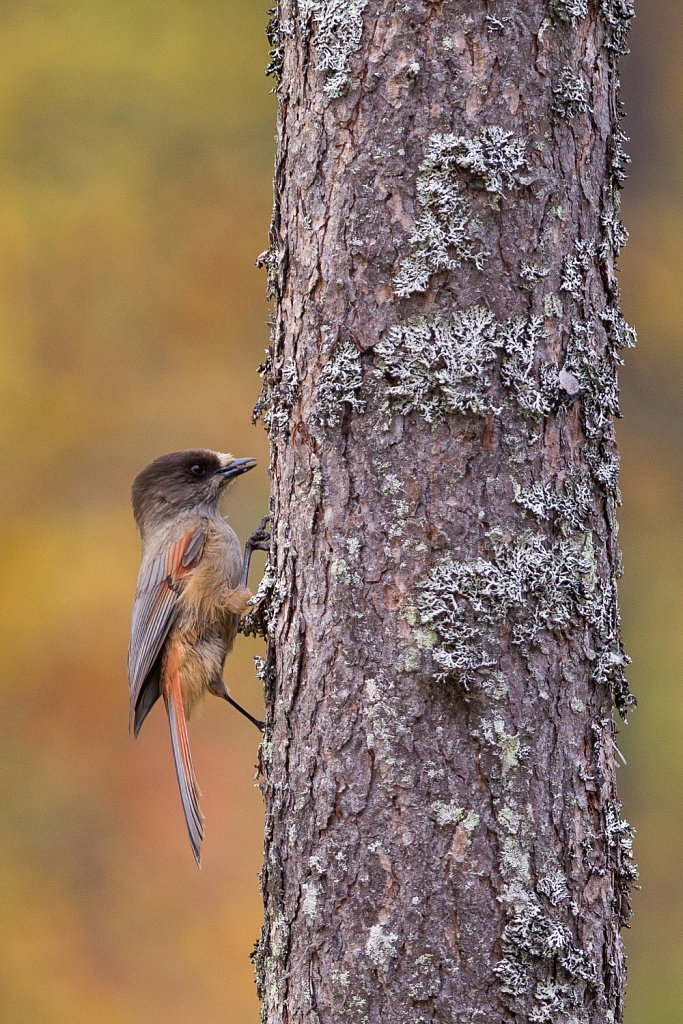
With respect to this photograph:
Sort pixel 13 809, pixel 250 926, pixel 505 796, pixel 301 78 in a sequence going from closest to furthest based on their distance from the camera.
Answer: pixel 505 796 → pixel 301 78 → pixel 250 926 → pixel 13 809

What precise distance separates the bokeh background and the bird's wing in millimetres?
1647

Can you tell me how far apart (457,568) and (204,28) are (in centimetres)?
519

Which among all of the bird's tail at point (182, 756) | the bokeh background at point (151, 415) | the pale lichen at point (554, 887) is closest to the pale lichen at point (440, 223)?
the pale lichen at point (554, 887)

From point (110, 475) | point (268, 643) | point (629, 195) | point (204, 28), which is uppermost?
point (204, 28)

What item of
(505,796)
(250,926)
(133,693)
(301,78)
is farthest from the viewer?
(250,926)

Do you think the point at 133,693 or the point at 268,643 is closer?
the point at 268,643

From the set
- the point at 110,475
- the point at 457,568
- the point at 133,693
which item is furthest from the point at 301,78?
the point at 110,475

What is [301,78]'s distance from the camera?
1.99 metres

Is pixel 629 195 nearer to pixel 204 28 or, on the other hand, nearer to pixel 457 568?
pixel 204 28

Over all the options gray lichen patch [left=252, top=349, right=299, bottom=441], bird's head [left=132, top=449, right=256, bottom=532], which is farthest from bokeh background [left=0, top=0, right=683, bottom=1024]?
gray lichen patch [left=252, top=349, right=299, bottom=441]

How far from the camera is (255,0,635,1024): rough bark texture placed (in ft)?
5.98

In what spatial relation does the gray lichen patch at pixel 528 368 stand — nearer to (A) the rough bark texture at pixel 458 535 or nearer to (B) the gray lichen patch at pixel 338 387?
(A) the rough bark texture at pixel 458 535

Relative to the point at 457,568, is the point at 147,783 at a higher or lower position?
higher

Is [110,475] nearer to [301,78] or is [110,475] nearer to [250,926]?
[250,926]
